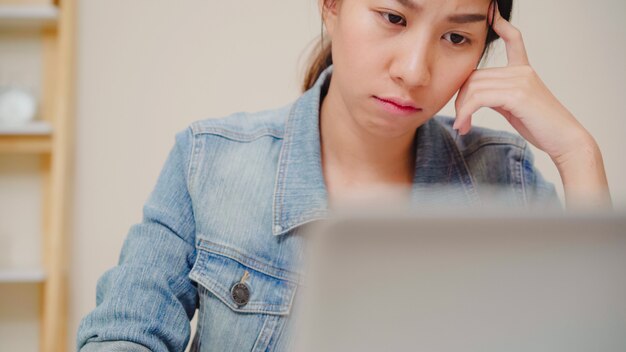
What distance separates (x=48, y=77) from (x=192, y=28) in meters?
0.49

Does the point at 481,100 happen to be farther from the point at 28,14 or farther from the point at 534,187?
the point at 28,14

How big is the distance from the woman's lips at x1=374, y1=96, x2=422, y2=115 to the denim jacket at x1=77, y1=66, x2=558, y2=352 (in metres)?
0.19

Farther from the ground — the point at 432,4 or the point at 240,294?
the point at 432,4

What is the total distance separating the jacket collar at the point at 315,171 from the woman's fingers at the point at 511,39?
174mm

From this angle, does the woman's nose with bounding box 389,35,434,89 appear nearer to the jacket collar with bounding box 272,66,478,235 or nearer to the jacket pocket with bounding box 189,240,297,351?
the jacket collar with bounding box 272,66,478,235

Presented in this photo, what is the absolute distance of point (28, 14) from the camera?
2.00 metres

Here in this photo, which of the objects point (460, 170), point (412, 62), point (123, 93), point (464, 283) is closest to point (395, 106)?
point (412, 62)

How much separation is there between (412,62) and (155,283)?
0.46 meters

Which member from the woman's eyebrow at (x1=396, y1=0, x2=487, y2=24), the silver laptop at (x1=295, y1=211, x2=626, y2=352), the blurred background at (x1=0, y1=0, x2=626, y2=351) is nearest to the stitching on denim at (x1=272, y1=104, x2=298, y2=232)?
the woman's eyebrow at (x1=396, y1=0, x2=487, y2=24)

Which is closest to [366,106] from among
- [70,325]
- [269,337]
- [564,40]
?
[269,337]

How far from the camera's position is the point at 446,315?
310 mm

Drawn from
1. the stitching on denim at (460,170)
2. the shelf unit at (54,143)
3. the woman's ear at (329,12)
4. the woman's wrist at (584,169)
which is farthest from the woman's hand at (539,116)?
the shelf unit at (54,143)

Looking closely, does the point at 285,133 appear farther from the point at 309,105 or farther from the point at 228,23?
the point at 228,23

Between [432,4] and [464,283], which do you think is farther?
[432,4]
